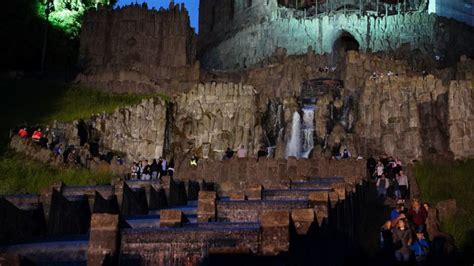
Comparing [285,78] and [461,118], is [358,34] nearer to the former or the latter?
[285,78]

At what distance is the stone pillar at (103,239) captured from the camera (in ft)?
59.2

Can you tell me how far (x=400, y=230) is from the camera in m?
21.4

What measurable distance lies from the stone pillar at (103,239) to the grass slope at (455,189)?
36.3 feet

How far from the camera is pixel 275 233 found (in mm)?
17812

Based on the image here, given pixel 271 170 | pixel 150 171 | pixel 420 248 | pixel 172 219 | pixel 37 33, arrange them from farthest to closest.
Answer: pixel 37 33, pixel 150 171, pixel 271 170, pixel 420 248, pixel 172 219

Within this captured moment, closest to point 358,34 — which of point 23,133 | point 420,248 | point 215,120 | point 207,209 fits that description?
point 215,120

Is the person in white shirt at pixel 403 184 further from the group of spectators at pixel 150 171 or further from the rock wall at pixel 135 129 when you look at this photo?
the rock wall at pixel 135 129

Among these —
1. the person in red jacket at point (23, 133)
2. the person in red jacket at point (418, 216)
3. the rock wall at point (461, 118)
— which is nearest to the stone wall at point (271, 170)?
the person in red jacket at point (418, 216)

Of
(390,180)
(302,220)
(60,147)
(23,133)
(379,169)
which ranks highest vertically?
(23,133)

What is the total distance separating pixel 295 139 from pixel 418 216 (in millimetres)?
36524

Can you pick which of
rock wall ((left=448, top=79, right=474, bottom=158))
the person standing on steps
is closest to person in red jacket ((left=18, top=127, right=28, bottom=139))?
the person standing on steps

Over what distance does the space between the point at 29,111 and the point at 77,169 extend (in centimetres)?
1799

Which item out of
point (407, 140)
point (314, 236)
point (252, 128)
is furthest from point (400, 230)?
point (252, 128)

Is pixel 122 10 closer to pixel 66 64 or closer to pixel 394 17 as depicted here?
pixel 66 64
